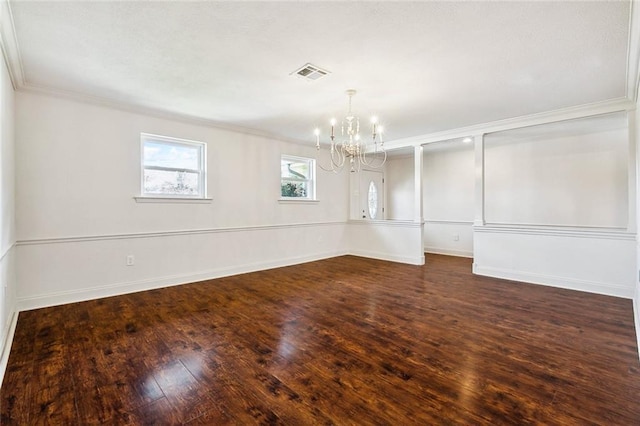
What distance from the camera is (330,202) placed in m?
6.73

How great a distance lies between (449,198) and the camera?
712 centimetres

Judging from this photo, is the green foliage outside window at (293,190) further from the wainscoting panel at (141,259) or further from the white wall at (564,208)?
the white wall at (564,208)

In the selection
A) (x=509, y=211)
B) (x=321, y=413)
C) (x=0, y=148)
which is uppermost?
(x=0, y=148)

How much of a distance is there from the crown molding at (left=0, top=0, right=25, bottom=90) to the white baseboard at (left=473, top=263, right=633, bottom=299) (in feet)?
19.8

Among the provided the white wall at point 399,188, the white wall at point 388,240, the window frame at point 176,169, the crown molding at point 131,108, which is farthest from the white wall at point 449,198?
the window frame at point 176,169

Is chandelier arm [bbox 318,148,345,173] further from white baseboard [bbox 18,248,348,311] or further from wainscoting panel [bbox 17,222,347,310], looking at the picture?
white baseboard [bbox 18,248,348,311]

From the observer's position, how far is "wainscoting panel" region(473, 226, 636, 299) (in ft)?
12.5

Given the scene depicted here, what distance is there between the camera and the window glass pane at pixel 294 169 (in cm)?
592

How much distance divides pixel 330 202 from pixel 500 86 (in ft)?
13.3

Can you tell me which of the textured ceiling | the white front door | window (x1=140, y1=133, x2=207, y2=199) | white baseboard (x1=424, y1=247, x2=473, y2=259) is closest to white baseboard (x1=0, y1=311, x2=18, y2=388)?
window (x1=140, y1=133, x2=207, y2=199)

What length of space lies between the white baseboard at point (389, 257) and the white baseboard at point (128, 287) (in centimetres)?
194

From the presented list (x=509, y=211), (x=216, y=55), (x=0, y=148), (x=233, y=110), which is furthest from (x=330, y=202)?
(x=0, y=148)

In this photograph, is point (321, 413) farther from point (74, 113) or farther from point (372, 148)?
point (372, 148)

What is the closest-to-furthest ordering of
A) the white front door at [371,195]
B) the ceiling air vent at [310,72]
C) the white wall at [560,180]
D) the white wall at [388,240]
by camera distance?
the ceiling air vent at [310,72]
the white wall at [560,180]
the white wall at [388,240]
the white front door at [371,195]
